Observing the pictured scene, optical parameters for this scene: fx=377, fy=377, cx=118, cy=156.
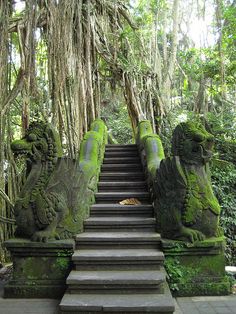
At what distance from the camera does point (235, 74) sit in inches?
496

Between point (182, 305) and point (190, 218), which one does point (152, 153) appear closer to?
point (190, 218)

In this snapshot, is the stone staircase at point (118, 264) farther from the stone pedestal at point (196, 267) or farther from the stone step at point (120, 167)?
the stone step at point (120, 167)

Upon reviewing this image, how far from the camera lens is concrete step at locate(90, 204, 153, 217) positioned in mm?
5191

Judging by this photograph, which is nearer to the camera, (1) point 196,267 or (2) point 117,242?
(1) point 196,267

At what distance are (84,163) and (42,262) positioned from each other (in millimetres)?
1883

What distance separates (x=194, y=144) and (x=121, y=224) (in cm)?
138

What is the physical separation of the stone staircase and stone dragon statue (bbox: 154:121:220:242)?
302 mm

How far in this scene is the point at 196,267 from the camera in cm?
427

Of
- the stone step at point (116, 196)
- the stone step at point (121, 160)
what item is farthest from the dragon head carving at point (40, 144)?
the stone step at point (121, 160)

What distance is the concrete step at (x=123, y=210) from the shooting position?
5.19 metres

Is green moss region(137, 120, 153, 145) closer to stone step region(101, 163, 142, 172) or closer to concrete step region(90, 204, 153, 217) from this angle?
stone step region(101, 163, 142, 172)

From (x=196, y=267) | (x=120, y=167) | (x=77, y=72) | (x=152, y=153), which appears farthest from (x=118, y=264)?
(x=77, y=72)

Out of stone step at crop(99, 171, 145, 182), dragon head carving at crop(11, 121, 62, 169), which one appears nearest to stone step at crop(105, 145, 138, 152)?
stone step at crop(99, 171, 145, 182)

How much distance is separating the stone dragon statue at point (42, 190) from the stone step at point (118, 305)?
989mm
